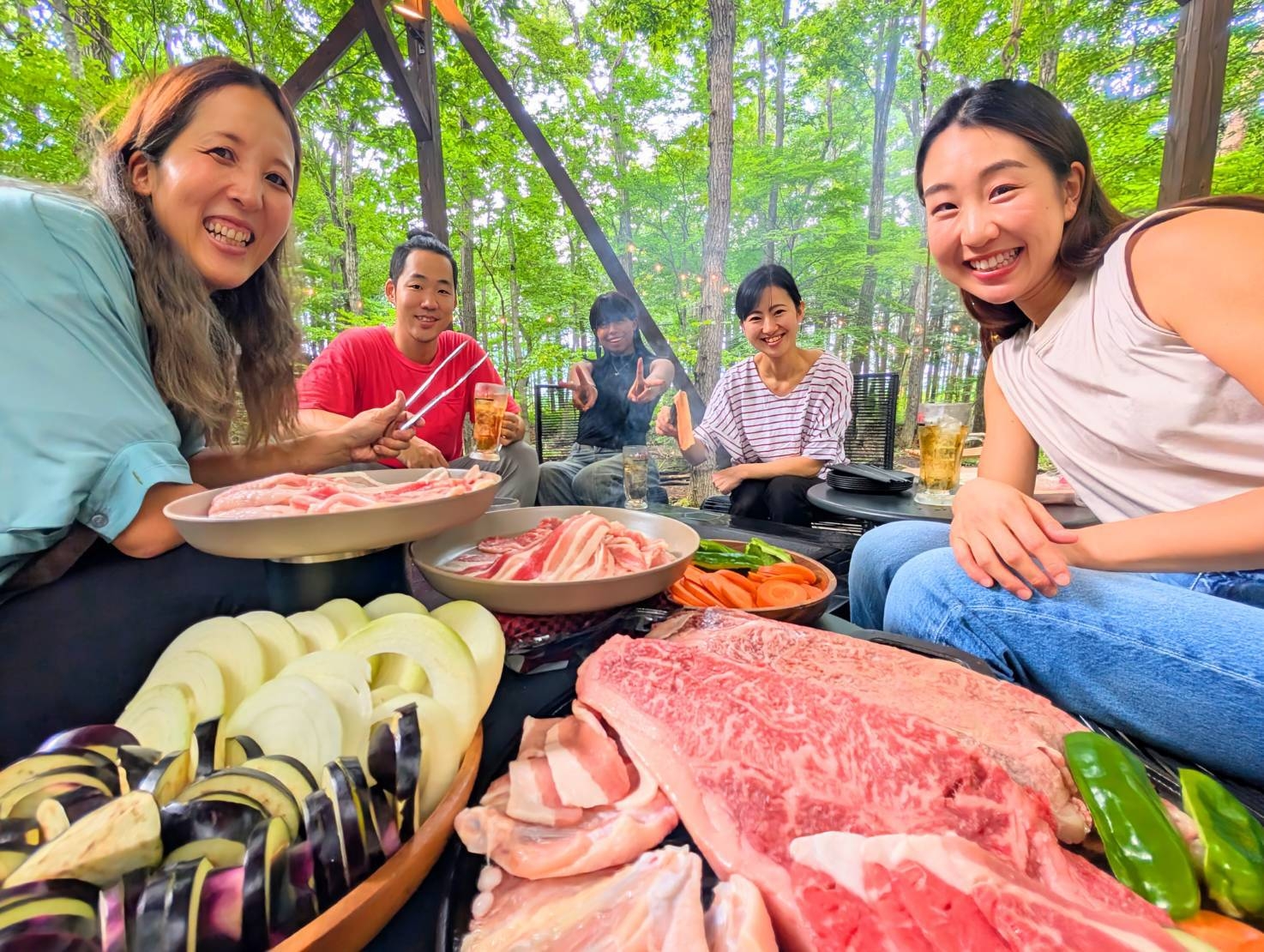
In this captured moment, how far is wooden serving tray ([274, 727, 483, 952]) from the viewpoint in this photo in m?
0.44

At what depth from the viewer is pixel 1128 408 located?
1.27m

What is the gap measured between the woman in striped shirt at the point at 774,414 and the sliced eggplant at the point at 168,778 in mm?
3154

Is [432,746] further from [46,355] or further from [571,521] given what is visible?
[46,355]

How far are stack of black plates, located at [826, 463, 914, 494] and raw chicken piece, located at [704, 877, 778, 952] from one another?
2.04m

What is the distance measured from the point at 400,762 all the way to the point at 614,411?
4.56m

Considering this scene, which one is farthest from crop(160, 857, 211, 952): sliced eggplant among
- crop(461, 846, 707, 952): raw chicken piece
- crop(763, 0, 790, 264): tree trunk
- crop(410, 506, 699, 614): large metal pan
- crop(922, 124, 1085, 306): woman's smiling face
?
crop(763, 0, 790, 264): tree trunk

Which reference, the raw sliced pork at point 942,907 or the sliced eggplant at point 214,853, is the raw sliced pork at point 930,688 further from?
the sliced eggplant at point 214,853

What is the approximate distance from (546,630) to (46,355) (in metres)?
1.14

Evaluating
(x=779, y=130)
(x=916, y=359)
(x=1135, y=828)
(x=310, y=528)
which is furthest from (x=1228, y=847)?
(x=779, y=130)

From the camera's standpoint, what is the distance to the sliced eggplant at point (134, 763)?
0.52 m

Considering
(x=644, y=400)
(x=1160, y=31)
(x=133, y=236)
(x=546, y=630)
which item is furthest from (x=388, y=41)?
(x=1160, y=31)

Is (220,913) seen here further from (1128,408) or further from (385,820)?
(1128,408)

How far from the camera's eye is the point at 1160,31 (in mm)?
6527

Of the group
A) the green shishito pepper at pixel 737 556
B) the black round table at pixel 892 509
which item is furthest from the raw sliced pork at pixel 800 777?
the black round table at pixel 892 509
